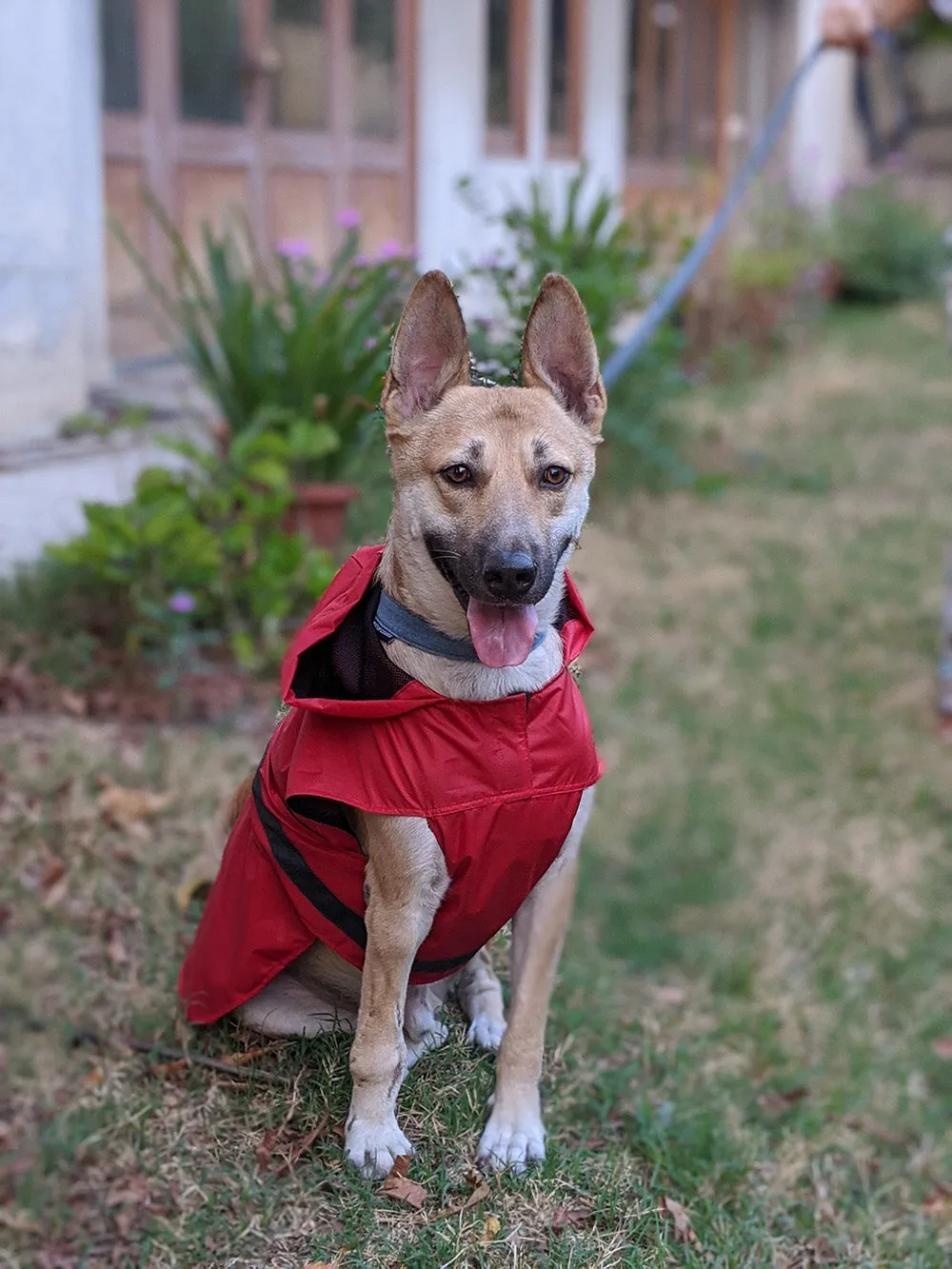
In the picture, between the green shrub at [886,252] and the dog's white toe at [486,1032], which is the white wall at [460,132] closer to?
the dog's white toe at [486,1032]

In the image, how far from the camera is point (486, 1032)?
106 inches

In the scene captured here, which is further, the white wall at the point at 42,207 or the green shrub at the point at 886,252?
the green shrub at the point at 886,252

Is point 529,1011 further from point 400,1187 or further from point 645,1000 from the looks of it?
point 645,1000

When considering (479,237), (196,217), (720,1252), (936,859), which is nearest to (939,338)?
(479,237)

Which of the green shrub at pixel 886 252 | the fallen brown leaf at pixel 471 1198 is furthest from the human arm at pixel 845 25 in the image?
the green shrub at pixel 886 252

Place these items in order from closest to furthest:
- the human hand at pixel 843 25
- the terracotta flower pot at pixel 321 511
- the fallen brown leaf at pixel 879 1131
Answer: the fallen brown leaf at pixel 879 1131 → the terracotta flower pot at pixel 321 511 → the human hand at pixel 843 25

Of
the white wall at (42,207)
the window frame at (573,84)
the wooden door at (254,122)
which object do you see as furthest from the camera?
the window frame at (573,84)

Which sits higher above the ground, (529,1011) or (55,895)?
(529,1011)

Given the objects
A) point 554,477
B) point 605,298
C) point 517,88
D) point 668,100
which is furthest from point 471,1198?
point 668,100

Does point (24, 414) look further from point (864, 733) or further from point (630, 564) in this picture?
point (864, 733)

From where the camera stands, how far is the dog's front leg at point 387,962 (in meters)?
2.14

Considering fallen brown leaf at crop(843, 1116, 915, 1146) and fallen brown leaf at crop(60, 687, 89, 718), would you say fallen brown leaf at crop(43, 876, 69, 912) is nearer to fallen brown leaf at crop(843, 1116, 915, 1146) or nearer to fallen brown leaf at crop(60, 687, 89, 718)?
fallen brown leaf at crop(60, 687, 89, 718)

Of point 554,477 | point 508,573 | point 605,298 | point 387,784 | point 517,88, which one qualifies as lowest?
point 387,784

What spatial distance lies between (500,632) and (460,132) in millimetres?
7153
